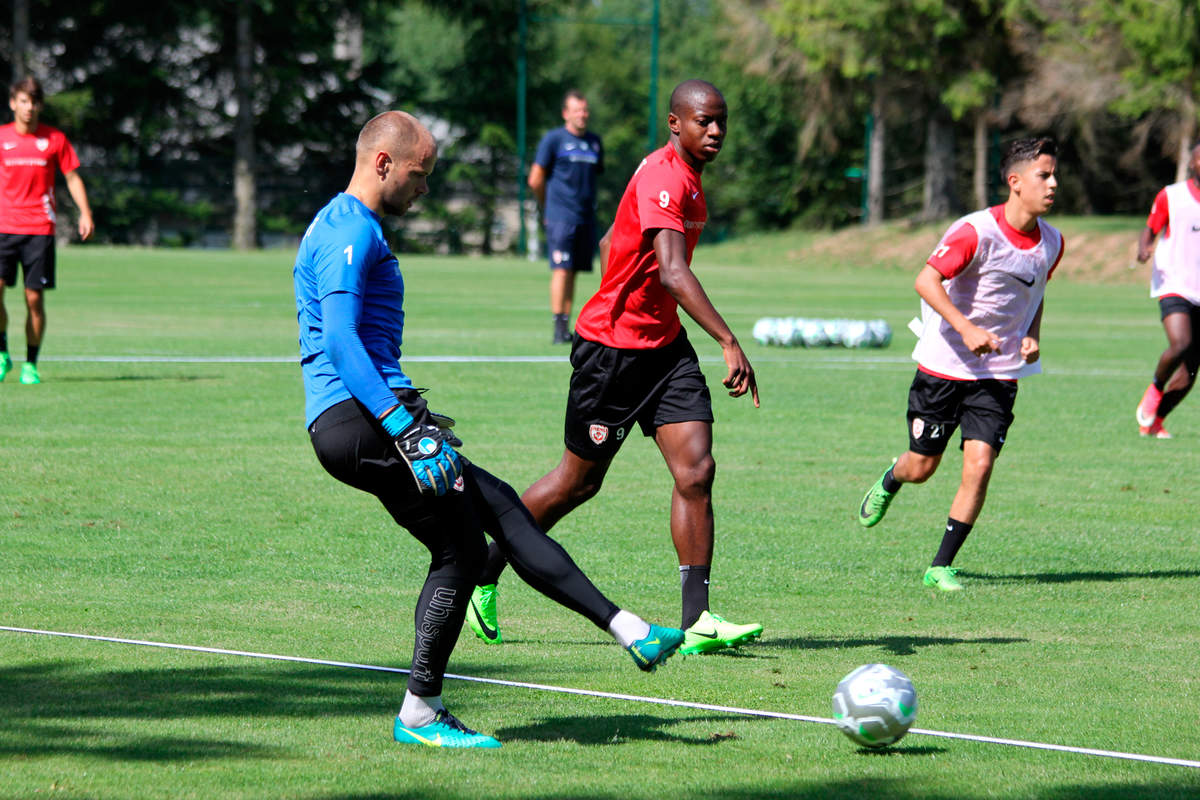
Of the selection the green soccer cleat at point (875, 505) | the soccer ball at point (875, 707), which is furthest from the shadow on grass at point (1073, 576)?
the soccer ball at point (875, 707)

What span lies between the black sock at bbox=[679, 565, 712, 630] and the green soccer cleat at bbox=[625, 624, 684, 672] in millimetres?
1244

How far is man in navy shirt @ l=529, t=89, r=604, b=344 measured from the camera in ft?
56.3

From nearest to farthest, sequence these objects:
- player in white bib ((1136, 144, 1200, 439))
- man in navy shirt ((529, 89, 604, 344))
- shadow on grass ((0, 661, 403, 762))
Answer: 1. shadow on grass ((0, 661, 403, 762))
2. player in white bib ((1136, 144, 1200, 439))
3. man in navy shirt ((529, 89, 604, 344))

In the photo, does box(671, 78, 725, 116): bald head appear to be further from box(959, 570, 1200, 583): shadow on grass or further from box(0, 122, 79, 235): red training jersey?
box(0, 122, 79, 235): red training jersey

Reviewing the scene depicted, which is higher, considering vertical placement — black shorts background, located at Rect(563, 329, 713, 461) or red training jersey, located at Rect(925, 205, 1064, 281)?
red training jersey, located at Rect(925, 205, 1064, 281)

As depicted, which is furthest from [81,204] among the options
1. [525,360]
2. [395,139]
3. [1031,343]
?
[395,139]

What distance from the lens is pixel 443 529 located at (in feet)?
15.6

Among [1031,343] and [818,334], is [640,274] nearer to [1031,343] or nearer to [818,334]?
[1031,343]

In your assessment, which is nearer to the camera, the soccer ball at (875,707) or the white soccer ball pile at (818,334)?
the soccer ball at (875,707)

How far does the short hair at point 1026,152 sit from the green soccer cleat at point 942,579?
1.89 metres

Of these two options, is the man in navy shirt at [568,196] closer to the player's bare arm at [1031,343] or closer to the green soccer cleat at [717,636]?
the player's bare arm at [1031,343]

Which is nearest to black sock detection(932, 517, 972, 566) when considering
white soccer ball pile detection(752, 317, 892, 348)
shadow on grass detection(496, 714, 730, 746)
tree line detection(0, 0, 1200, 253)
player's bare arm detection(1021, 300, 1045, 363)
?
player's bare arm detection(1021, 300, 1045, 363)

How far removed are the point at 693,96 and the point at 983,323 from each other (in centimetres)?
222

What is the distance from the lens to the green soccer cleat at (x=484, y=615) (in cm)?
603
